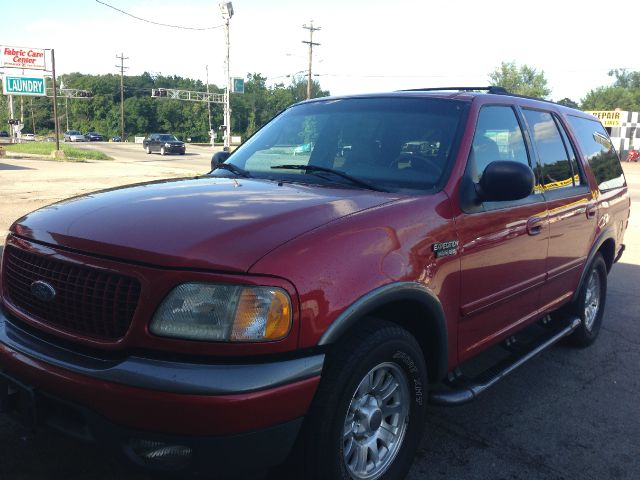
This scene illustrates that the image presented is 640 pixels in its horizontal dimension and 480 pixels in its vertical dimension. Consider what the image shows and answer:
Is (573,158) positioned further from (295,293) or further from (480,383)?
(295,293)

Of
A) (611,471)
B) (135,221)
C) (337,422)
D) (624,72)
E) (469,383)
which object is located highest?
(624,72)

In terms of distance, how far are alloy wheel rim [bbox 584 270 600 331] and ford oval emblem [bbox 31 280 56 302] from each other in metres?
Answer: 4.07

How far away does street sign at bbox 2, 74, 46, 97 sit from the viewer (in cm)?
4262

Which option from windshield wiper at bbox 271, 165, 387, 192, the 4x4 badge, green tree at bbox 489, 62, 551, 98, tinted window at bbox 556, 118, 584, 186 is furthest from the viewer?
green tree at bbox 489, 62, 551, 98

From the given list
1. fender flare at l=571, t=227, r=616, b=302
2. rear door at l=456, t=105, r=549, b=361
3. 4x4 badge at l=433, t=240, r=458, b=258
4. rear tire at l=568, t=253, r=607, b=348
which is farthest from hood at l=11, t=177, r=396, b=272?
rear tire at l=568, t=253, r=607, b=348

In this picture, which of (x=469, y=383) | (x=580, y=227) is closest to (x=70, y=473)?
(x=469, y=383)

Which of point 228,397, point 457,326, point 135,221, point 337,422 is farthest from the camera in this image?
point 457,326

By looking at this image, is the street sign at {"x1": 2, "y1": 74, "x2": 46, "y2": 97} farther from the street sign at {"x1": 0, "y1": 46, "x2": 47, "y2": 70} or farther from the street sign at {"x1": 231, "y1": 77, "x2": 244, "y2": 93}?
the street sign at {"x1": 231, "y1": 77, "x2": 244, "y2": 93}

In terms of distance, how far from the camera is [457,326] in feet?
9.72

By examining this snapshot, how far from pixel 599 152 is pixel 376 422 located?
361 cm

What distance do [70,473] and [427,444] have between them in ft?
6.06

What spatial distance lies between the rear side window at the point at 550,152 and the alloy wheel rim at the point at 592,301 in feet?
3.55

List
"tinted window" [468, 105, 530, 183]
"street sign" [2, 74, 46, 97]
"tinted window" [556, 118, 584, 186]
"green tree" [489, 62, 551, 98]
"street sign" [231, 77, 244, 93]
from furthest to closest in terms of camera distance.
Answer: "green tree" [489, 62, 551, 98] → "street sign" [2, 74, 46, 97] → "street sign" [231, 77, 244, 93] → "tinted window" [556, 118, 584, 186] → "tinted window" [468, 105, 530, 183]

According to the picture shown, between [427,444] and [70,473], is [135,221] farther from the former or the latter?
[427,444]
